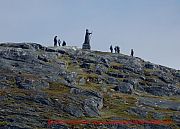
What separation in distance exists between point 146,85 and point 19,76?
27.9 meters

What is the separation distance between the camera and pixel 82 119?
67.9 m

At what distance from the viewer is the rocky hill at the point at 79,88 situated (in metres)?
68.5

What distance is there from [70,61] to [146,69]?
18.0m

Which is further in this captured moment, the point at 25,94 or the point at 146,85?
the point at 146,85

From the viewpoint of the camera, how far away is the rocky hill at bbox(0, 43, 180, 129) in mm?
68500

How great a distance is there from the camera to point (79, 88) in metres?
79.8

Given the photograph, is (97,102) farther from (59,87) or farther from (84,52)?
(84,52)

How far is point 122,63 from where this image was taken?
107438 mm

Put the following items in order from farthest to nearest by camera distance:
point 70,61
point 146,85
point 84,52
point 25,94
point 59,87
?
1. point 84,52
2. point 70,61
3. point 146,85
4. point 59,87
5. point 25,94

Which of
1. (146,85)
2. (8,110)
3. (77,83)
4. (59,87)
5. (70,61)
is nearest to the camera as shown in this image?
(8,110)

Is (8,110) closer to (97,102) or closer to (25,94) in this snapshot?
(25,94)

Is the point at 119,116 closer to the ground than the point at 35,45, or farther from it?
closer to the ground

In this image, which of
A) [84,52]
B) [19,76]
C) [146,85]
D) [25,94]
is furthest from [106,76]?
[25,94]

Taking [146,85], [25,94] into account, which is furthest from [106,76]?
[25,94]
